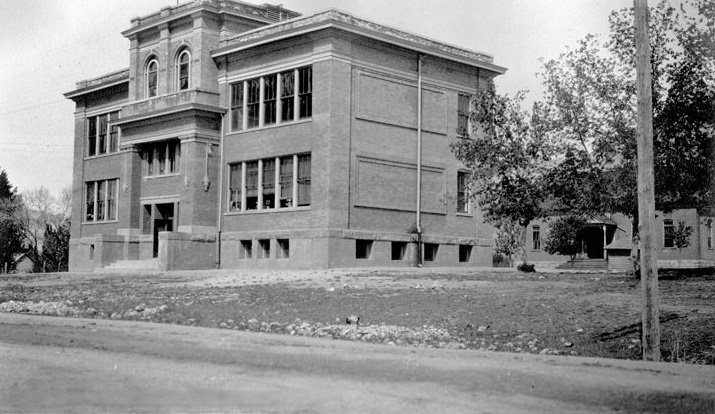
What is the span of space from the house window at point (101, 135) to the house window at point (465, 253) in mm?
20257

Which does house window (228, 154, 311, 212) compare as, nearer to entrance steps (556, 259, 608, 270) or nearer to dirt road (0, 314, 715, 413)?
dirt road (0, 314, 715, 413)

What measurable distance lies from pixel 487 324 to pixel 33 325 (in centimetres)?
914

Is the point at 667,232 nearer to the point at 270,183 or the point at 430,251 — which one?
the point at 430,251

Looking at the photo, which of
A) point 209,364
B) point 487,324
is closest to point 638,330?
point 487,324

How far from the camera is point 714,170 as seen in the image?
22.9 m

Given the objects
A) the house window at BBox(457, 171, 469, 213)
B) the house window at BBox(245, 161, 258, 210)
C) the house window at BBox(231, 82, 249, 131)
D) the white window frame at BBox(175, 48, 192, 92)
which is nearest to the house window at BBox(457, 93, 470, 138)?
the house window at BBox(457, 171, 469, 213)

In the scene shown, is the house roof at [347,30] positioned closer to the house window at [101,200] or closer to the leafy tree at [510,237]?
the leafy tree at [510,237]

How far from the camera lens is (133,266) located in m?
39.2

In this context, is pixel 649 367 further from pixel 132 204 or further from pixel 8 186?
pixel 8 186

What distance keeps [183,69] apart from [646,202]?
103 feet

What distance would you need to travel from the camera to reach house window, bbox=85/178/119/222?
4597 centimetres

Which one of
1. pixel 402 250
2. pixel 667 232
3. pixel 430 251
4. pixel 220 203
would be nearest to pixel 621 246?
pixel 667 232

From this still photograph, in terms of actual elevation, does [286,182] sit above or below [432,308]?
Result: above

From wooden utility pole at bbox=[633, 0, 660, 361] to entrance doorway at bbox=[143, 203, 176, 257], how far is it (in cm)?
3184
